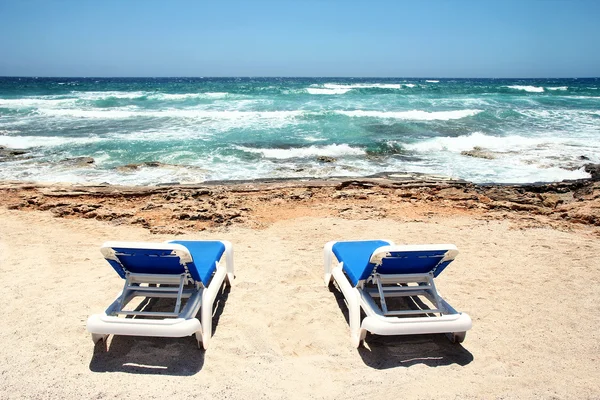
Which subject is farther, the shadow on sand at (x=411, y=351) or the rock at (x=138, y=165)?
the rock at (x=138, y=165)

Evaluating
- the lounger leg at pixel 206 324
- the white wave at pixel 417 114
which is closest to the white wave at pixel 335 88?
the white wave at pixel 417 114

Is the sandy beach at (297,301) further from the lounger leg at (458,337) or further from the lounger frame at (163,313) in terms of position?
the lounger frame at (163,313)

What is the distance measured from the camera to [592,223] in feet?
20.6

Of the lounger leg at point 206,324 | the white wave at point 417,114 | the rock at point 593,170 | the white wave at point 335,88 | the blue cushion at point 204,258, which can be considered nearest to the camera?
the lounger leg at point 206,324

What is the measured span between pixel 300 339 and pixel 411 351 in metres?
0.94

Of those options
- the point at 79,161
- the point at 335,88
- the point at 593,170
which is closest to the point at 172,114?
the point at 79,161

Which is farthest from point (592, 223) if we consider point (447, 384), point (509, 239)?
point (447, 384)

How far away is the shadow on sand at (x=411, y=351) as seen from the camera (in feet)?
10.3

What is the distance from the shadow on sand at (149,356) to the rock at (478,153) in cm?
1149

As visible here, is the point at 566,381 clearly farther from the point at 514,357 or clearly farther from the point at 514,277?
the point at 514,277

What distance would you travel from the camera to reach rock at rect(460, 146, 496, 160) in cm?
1252

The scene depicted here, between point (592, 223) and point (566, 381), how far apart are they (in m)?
4.39

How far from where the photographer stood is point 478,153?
1296 cm

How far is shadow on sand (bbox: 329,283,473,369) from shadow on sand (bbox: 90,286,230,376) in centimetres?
139
